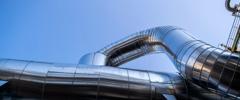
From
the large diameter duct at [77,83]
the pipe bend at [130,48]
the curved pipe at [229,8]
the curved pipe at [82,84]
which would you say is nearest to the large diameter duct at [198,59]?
the pipe bend at [130,48]

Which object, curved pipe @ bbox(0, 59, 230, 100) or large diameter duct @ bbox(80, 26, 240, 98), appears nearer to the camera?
large diameter duct @ bbox(80, 26, 240, 98)

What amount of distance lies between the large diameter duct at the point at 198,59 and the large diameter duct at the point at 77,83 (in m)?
1.16

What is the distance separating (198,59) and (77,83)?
3515 mm

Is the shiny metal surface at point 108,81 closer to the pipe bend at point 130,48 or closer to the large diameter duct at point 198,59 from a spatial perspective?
the large diameter duct at point 198,59

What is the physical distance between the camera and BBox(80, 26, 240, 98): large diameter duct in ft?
20.9

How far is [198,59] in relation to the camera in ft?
26.1

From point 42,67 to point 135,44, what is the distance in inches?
299

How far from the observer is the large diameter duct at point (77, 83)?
8555mm

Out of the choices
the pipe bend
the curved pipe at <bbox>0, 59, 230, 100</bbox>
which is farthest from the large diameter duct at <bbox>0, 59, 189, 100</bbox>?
the pipe bend

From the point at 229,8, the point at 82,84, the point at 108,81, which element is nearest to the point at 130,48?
the point at 229,8

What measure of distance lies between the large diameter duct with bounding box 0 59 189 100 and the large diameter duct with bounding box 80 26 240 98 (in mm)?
1160

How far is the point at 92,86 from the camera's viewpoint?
28.7 ft

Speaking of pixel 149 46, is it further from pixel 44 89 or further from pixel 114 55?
pixel 44 89

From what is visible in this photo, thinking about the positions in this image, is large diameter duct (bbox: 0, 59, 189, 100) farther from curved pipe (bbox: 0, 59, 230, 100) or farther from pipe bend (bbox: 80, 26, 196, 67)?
pipe bend (bbox: 80, 26, 196, 67)
